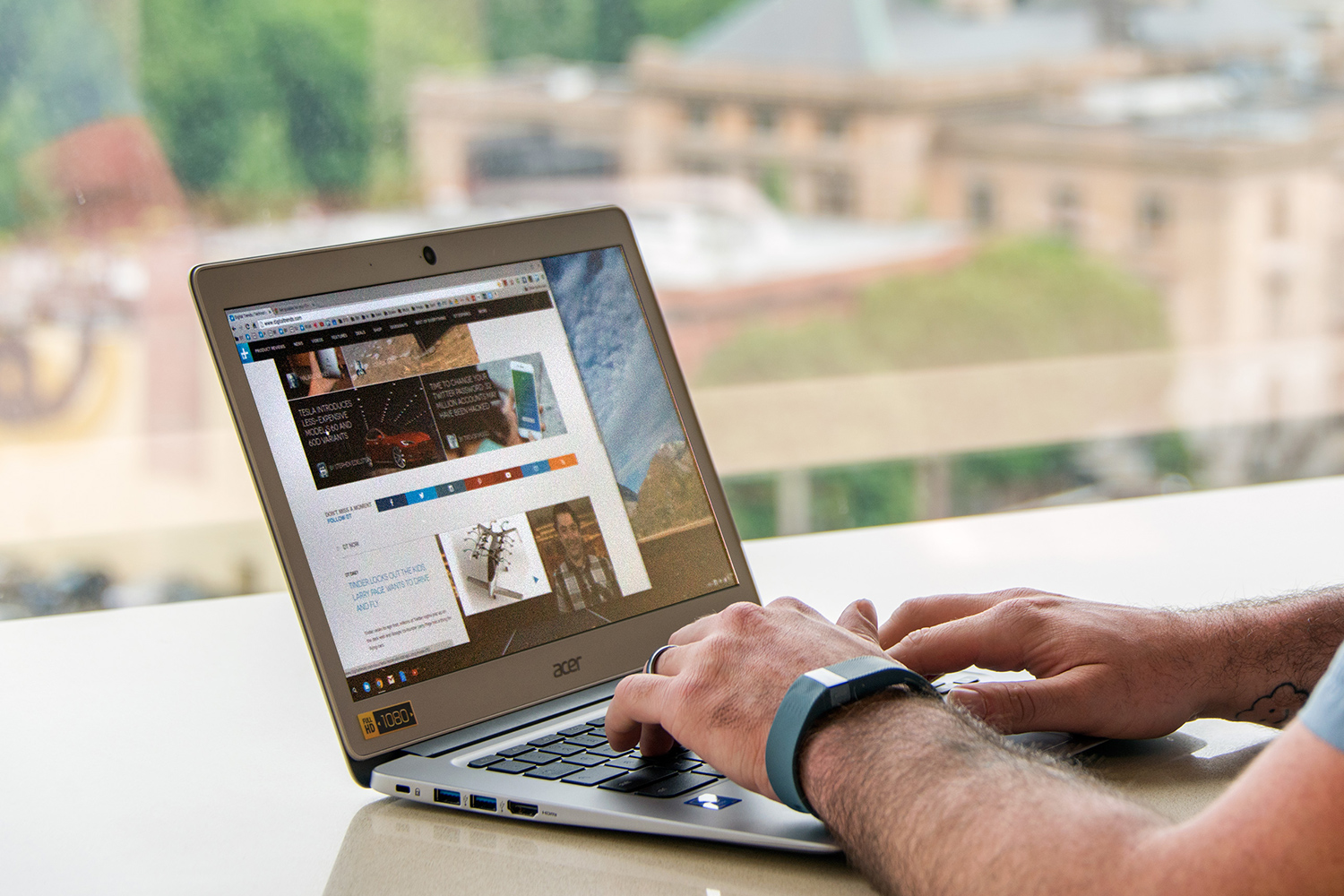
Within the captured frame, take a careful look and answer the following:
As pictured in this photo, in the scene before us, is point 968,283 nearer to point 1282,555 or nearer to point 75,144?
point 75,144

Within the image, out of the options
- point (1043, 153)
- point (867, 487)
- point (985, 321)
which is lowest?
point (867, 487)

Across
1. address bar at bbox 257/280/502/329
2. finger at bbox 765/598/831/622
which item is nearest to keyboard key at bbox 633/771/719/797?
finger at bbox 765/598/831/622

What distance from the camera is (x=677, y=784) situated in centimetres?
→ 65

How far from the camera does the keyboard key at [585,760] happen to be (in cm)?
69

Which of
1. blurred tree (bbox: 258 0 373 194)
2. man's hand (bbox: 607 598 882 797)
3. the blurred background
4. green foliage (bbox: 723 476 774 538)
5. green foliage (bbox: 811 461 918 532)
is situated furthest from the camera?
green foliage (bbox: 811 461 918 532)

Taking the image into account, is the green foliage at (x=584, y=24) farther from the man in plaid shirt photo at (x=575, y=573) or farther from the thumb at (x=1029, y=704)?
the thumb at (x=1029, y=704)

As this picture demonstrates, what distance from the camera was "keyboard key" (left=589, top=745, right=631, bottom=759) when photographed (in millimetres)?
694

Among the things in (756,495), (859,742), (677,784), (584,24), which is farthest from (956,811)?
(756,495)

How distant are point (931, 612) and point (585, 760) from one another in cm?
25

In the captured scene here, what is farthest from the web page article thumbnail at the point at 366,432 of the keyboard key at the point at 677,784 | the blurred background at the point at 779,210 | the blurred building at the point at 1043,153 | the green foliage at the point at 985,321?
the green foliage at the point at 985,321

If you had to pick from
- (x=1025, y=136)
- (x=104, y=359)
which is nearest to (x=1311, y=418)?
(x=1025, y=136)

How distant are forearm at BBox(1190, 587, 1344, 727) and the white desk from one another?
0.02 metres

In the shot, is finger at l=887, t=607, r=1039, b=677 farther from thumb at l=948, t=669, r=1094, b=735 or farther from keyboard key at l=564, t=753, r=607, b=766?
keyboard key at l=564, t=753, r=607, b=766

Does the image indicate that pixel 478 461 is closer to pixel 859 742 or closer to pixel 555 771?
pixel 555 771
